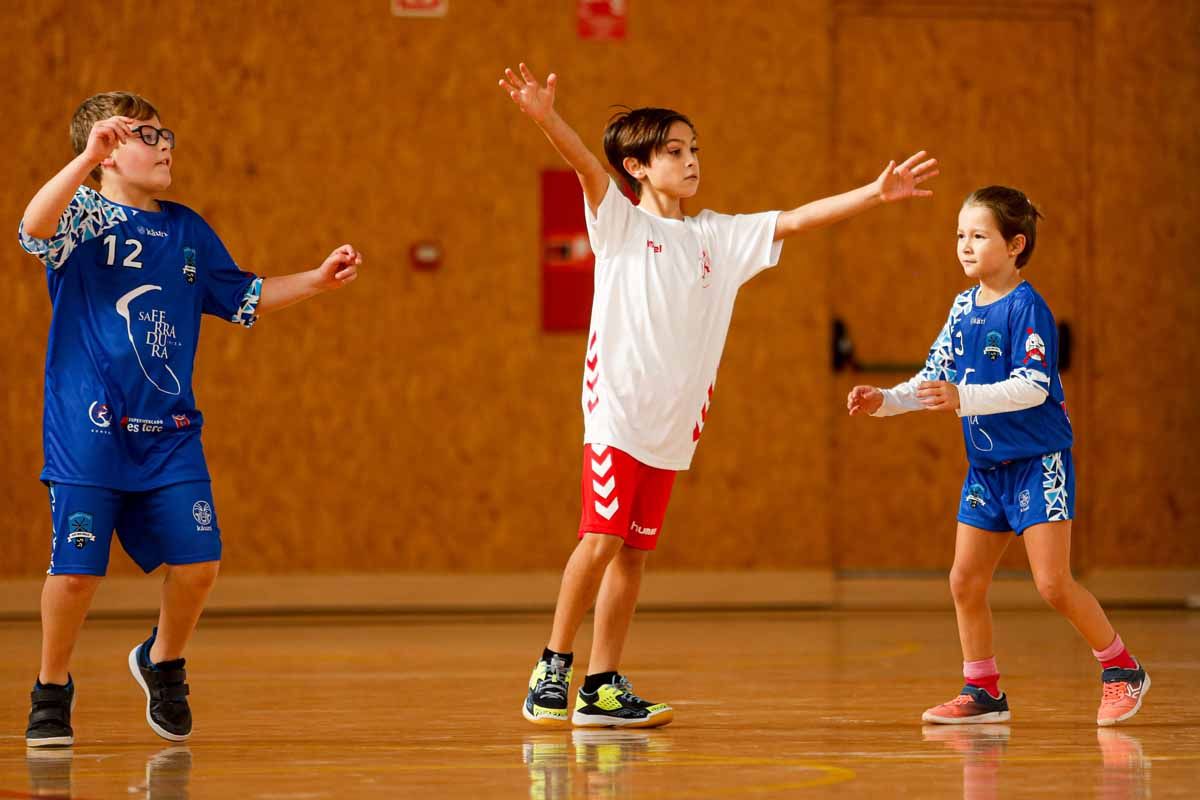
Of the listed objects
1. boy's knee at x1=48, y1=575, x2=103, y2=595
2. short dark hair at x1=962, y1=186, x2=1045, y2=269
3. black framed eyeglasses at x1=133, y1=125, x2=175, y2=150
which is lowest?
boy's knee at x1=48, y1=575, x2=103, y2=595

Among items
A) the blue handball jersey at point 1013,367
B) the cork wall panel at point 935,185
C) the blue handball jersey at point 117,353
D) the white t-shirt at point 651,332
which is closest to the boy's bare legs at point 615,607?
the white t-shirt at point 651,332

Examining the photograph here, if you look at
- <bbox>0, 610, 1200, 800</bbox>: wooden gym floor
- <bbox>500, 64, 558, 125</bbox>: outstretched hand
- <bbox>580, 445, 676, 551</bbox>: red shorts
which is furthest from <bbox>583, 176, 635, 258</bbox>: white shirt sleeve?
<bbox>0, 610, 1200, 800</bbox>: wooden gym floor

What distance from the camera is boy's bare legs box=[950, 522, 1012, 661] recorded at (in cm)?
345

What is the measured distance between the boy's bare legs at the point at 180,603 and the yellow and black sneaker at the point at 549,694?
723 mm

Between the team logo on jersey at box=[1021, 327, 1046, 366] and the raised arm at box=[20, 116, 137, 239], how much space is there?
191cm

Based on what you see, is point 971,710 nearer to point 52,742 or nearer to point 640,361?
point 640,361

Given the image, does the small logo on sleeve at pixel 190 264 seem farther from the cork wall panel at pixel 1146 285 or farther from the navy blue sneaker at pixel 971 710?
the cork wall panel at pixel 1146 285

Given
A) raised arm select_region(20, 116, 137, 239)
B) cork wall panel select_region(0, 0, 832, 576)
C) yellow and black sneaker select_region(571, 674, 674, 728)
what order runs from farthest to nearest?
cork wall panel select_region(0, 0, 832, 576) → yellow and black sneaker select_region(571, 674, 674, 728) → raised arm select_region(20, 116, 137, 239)

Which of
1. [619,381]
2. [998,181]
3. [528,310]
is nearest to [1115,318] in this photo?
[998,181]

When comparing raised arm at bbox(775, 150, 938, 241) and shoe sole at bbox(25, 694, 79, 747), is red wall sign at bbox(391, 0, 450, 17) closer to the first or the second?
raised arm at bbox(775, 150, 938, 241)

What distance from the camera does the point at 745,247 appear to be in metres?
3.50

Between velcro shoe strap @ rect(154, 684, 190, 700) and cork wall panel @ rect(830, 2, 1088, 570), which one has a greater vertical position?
cork wall panel @ rect(830, 2, 1088, 570)

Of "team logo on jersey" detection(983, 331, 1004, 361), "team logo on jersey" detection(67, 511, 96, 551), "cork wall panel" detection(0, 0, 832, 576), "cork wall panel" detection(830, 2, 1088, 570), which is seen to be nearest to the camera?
"team logo on jersey" detection(67, 511, 96, 551)

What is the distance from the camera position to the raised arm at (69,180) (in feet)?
9.48
